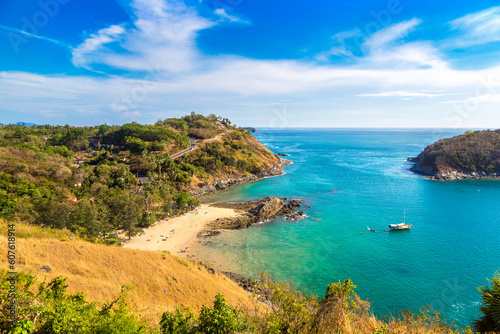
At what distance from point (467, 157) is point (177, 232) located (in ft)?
403

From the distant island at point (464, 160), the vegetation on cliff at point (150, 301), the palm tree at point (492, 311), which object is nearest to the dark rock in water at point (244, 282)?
the vegetation on cliff at point (150, 301)

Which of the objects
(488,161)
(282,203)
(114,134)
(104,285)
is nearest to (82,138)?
(114,134)

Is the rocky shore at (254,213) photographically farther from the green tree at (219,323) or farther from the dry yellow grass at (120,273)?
the green tree at (219,323)

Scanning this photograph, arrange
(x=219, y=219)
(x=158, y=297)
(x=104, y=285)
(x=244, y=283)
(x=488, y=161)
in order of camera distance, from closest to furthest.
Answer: (x=104, y=285)
(x=158, y=297)
(x=244, y=283)
(x=219, y=219)
(x=488, y=161)

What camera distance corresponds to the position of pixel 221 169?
91.4 metres

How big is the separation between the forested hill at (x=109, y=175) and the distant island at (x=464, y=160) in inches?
2790

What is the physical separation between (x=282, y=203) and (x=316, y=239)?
18.7m

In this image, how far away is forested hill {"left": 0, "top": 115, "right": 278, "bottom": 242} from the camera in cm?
3516

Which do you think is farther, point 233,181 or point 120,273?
point 233,181

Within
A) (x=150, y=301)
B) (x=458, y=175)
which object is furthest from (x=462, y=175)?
(x=150, y=301)

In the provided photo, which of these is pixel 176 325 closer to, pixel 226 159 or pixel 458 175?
pixel 226 159

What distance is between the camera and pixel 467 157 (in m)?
103

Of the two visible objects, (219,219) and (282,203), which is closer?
(219,219)

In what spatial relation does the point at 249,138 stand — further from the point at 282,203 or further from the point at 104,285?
the point at 104,285
